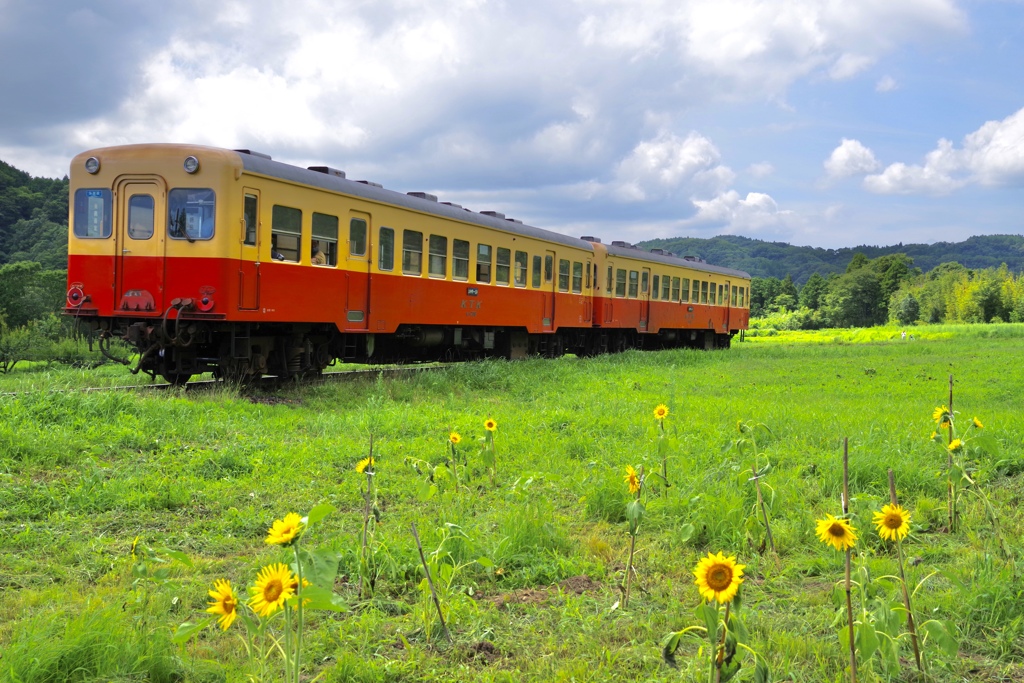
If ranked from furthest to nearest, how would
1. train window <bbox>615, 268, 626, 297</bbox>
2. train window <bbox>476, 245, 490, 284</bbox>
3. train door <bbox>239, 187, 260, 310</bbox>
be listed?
1. train window <bbox>615, 268, 626, 297</bbox>
2. train window <bbox>476, 245, 490, 284</bbox>
3. train door <bbox>239, 187, 260, 310</bbox>

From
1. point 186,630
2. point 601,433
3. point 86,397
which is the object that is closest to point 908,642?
point 186,630

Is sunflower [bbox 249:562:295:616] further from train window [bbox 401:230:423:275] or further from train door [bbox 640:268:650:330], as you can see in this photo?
train door [bbox 640:268:650:330]

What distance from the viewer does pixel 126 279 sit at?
11.2 meters

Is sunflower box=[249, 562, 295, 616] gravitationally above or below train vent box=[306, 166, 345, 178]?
below

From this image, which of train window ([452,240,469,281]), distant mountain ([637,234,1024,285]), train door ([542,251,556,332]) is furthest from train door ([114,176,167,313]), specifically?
distant mountain ([637,234,1024,285])

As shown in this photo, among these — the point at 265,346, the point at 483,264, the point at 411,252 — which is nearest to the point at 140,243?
the point at 265,346

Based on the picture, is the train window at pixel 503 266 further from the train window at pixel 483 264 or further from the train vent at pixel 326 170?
the train vent at pixel 326 170

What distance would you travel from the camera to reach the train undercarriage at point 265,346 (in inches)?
443

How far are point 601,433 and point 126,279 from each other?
7089mm

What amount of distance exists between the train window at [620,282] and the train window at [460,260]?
8329 mm

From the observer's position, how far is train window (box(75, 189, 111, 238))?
11375mm

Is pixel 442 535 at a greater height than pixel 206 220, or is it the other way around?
pixel 206 220

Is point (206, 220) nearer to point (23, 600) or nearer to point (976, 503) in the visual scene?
point (23, 600)

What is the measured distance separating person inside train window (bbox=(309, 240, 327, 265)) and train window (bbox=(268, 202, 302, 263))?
0.32 m
